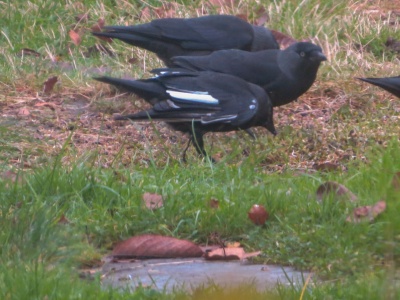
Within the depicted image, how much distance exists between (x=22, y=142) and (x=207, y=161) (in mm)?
1414

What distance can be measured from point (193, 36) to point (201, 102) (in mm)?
1365

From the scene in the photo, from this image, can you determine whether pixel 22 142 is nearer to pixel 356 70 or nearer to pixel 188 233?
pixel 188 233

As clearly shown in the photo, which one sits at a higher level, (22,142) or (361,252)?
(361,252)

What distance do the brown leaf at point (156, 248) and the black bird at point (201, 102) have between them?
2123 millimetres

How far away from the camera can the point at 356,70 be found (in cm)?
753

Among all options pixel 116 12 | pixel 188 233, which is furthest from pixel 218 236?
pixel 116 12

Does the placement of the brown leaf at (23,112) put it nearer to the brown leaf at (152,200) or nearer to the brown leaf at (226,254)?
the brown leaf at (152,200)

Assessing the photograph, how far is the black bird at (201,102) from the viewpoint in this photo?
615 cm

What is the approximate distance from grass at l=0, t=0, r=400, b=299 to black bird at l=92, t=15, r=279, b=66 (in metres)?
0.33

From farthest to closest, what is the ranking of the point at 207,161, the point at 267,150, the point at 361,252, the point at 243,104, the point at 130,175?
the point at 243,104 < the point at 267,150 < the point at 207,161 < the point at 130,175 < the point at 361,252

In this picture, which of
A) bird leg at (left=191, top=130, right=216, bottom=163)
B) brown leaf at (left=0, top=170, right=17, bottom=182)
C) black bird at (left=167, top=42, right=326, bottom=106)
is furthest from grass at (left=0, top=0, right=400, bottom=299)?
black bird at (left=167, top=42, right=326, bottom=106)

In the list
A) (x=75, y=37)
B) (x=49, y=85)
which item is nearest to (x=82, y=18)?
(x=75, y=37)

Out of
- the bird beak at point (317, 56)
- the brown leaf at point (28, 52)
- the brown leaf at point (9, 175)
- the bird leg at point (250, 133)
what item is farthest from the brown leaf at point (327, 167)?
the brown leaf at point (28, 52)

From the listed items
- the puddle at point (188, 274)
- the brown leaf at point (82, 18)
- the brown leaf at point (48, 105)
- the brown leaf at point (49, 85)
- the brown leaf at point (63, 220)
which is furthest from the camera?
the brown leaf at point (82, 18)
